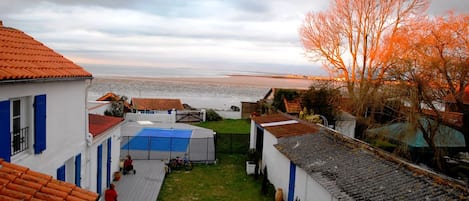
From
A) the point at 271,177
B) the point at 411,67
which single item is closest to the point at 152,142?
the point at 271,177

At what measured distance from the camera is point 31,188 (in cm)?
519

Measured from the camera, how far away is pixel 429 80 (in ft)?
50.8

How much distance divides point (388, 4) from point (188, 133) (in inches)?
624

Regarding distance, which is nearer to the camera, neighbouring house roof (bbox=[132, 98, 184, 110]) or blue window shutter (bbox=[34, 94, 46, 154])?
blue window shutter (bbox=[34, 94, 46, 154])

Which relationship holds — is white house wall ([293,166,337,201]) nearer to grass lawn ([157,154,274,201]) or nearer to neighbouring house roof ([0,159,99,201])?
grass lawn ([157,154,274,201])

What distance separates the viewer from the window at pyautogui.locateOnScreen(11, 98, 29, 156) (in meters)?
7.99

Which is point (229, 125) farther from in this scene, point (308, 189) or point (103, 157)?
point (308, 189)

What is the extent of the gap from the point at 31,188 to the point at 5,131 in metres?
2.49

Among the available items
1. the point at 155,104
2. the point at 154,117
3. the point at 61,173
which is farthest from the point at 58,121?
the point at 155,104

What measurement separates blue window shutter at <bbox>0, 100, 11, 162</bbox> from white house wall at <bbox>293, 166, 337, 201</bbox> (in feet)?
25.0

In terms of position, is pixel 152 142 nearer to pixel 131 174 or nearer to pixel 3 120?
pixel 131 174

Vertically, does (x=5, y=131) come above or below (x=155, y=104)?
above

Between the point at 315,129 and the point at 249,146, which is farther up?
the point at 315,129

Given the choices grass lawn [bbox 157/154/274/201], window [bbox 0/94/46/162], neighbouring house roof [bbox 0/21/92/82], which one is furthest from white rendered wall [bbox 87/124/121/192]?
window [bbox 0/94/46/162]
